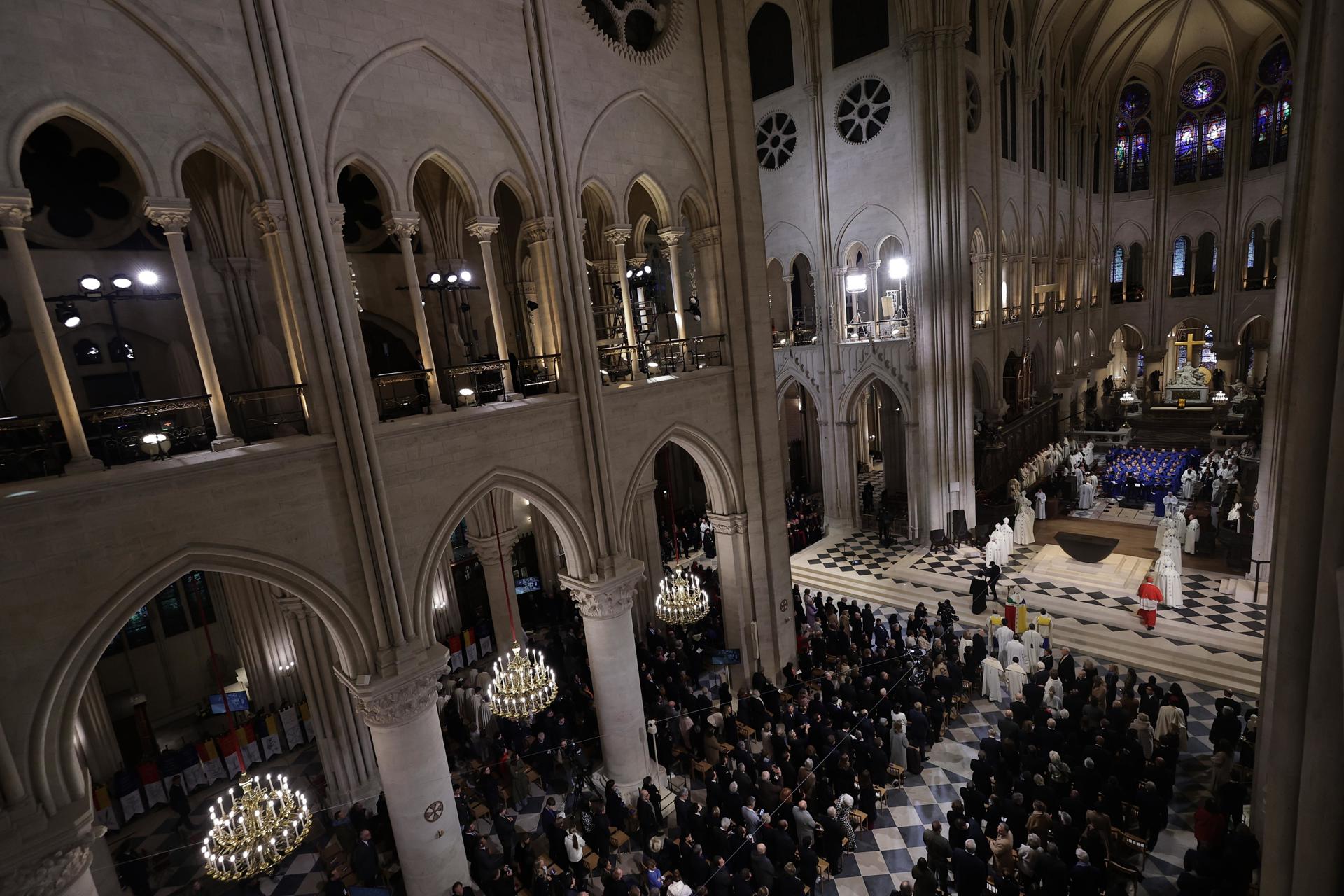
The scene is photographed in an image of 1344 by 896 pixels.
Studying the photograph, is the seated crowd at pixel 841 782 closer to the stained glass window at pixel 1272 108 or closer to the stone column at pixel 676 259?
the stone column at pixel 676 259

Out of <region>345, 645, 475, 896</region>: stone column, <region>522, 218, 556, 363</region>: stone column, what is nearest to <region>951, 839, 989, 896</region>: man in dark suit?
<region>345, 645, 475, 896</region>: stone column

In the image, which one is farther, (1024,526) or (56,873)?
(1024,526)

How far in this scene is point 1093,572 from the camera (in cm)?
1712

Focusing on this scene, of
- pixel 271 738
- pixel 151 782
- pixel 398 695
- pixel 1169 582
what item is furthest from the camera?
pixel 1169 582

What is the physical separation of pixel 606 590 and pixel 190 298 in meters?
6.49

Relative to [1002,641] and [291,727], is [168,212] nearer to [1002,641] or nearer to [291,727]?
[291,727]

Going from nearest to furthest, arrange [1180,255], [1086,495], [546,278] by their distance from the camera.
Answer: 1. [546,278]
2. [1086,495]
3. [1180,255]

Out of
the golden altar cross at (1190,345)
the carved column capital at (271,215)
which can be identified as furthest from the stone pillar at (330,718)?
the golden altar cross at (1190,345)

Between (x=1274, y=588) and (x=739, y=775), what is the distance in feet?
24.7

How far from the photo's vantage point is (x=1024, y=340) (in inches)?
1032

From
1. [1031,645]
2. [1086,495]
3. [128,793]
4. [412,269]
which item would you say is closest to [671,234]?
[412,269]

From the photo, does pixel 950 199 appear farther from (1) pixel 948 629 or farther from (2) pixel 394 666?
(2) pixel 394 666

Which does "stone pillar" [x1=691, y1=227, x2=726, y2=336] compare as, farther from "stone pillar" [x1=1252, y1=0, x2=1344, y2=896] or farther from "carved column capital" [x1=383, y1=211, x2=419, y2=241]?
"stone pillar" [x1=1252, y1=0, x2=1344, y2=896]

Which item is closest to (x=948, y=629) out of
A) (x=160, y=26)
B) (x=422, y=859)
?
(x=422, y=859)
